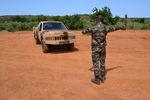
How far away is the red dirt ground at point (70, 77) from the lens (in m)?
8.87

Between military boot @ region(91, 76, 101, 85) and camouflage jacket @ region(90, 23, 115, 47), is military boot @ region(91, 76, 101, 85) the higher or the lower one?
the lower one

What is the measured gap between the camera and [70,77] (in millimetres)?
10953

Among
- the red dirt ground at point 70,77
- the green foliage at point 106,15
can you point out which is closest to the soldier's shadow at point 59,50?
the red dirt ground at point 70,77

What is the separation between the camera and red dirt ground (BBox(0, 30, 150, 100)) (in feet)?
29.1

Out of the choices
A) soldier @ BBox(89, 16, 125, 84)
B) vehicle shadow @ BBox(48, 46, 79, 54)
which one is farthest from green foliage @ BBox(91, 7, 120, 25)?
soldier @ BBox(89, 16, 125, 84)

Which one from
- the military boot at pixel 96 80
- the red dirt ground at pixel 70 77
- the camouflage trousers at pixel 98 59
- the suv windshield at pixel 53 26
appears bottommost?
the red dirt ground at pixel 70 77

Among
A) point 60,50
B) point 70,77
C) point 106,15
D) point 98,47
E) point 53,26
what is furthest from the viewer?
point 106,15

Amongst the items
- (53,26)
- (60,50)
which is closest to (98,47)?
(53,26)

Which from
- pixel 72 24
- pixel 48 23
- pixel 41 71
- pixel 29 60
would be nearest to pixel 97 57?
pixel 41 71

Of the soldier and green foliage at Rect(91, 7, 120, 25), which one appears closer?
the soldier

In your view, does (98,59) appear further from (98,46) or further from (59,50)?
(59,50)

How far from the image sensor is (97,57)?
999 centimetres

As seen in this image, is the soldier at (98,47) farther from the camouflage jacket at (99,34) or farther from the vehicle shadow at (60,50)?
the vehicle shadow at (60,50)

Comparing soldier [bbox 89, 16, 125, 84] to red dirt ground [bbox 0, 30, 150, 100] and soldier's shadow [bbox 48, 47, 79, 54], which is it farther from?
soldier's shadow [bbox 48, 47, 79, 54]
